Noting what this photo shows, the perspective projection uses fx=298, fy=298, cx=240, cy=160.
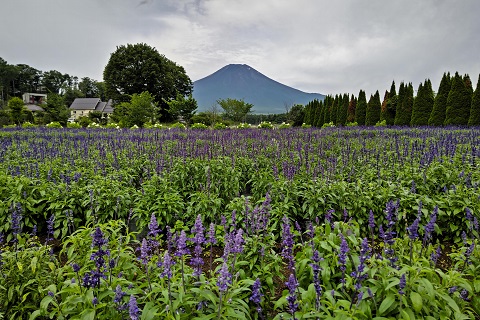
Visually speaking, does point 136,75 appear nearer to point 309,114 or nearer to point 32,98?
point 309,114

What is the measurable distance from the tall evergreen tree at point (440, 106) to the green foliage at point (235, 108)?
123ft

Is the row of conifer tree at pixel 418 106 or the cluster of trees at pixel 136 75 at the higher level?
the cluster of trees at pixel 136 75

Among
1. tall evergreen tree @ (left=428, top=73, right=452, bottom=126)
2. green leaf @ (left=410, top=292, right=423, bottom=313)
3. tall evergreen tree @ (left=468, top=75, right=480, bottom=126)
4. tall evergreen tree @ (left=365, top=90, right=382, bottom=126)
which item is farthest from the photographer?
tall evergreen tree @ (left=365, top=90, right=382, bottom=126)

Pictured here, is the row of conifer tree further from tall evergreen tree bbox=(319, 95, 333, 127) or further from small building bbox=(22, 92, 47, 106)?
small building bbox=(22, 92, 47, 106)

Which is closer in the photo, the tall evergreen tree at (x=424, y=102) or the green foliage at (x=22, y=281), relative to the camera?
the green foliage at (x=22, y=281)

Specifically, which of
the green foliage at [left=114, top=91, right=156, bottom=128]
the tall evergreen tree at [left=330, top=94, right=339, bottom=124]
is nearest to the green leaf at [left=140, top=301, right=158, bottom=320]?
A: the green foliage at [left=114, top=91, right=156, bottom=128]

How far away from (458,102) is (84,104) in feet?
333

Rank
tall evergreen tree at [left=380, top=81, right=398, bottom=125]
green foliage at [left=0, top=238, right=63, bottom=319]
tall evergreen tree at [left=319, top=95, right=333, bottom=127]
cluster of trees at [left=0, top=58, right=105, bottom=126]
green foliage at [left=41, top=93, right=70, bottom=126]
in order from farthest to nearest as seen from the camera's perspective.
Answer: cluster of trees at [left=0, top=58, right=105, bottom=126], green foliage at [left=41, top=93, right=70, bottom=126], tall evergreen tree at [left=319, top=95, right=333, bottom=127], tall evergreen tree at [left=380, top=81, right=398, bottom=125], green foliage at [left=0, top=238, right=63, bottom=319]

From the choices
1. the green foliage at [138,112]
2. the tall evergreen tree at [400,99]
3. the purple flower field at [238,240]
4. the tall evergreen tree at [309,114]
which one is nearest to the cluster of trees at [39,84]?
the green foliage at [138,112]

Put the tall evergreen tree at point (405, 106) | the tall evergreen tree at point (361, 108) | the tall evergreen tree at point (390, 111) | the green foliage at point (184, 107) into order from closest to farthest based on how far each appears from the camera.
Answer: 1. the tall evergreen tree at point (405, 106)
2. the tall evergreen tree at point (390, 111)
3. the tall evergreen tree at point (361, 108)
4. the green foliage at point (184, 107)

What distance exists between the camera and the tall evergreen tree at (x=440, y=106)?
24.5 m

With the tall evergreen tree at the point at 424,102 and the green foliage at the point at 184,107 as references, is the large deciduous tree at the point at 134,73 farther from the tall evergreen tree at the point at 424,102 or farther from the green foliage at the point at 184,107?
the tall evergreen tree at the point at 424,102

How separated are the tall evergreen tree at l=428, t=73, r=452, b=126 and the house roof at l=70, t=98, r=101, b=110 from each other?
315ft

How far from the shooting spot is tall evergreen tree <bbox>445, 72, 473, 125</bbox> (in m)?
23.0
